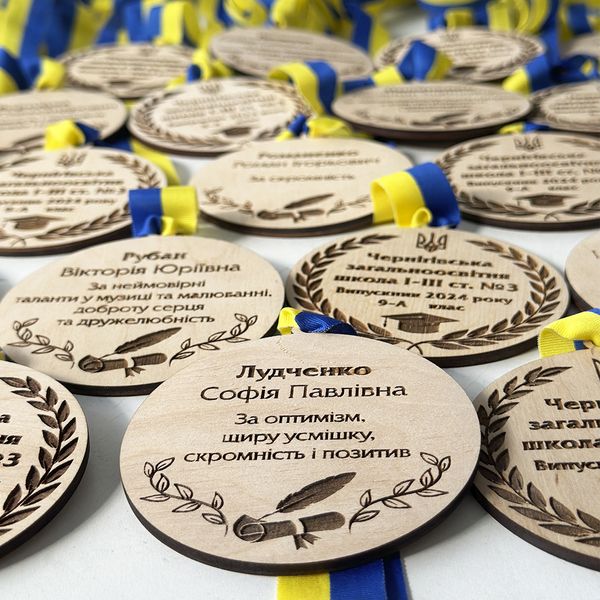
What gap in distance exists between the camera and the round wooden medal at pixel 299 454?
63cm

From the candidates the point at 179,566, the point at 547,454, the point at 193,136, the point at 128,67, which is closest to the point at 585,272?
the point at 547,454

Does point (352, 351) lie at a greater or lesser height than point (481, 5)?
lesser

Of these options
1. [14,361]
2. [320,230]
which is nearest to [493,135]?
[320,230]

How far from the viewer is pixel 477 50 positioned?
161 centimetres

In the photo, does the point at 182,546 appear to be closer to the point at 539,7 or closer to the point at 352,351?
the point at 352,351

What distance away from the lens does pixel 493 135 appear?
1.28 m

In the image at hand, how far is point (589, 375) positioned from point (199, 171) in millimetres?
630

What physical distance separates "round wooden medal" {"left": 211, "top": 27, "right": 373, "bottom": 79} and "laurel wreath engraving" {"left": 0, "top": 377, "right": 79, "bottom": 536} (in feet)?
2.98

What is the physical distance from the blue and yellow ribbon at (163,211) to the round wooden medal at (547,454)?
1.53 ft

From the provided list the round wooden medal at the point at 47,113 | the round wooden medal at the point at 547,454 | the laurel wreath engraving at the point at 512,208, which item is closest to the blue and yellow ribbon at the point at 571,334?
the round wooden medal at the point at 547,454

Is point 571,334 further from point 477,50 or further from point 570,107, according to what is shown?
point 477,50

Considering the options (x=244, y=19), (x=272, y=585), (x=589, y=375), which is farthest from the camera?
(x=244, y=19)

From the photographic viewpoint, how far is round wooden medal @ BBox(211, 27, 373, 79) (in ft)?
5.10

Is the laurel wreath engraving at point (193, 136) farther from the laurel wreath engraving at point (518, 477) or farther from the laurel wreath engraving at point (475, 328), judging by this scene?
the laurel wreath engraving at point (518, 477)
